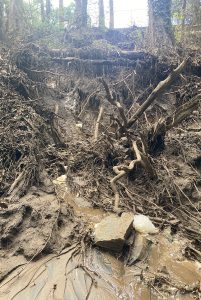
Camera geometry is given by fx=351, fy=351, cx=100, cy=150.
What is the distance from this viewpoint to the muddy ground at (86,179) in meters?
3.61

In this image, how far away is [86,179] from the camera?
6.25 meters

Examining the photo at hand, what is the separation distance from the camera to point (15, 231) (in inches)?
164

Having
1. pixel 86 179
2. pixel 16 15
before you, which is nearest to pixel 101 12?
pixel 16 15

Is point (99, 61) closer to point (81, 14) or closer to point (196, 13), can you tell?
point (196, 13)

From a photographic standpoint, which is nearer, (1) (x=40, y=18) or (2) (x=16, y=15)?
(2) (x=16, y=15)

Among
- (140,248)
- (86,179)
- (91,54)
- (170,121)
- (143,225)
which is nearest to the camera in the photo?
(140,248)

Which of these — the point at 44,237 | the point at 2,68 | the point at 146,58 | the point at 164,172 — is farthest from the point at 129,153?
the point at 146,58

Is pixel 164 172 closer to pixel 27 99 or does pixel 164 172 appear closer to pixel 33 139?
pixel 33 139

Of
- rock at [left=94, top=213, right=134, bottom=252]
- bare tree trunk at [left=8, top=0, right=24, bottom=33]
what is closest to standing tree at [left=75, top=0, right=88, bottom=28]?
bare tree trunk at [left=8, top=0, right=24, bottom=33]

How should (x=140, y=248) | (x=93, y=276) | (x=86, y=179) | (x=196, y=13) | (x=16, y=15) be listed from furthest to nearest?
(x=196, y=13), (x=16, y=15), (x=86, y=179), (x=140, y=248), (x=93, y=276)

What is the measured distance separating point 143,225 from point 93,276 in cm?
135

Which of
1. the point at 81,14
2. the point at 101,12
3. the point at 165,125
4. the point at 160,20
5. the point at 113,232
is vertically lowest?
the point at 113,232

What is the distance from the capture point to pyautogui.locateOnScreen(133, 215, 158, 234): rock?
4.66 m

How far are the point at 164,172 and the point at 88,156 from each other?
147 centimetres
